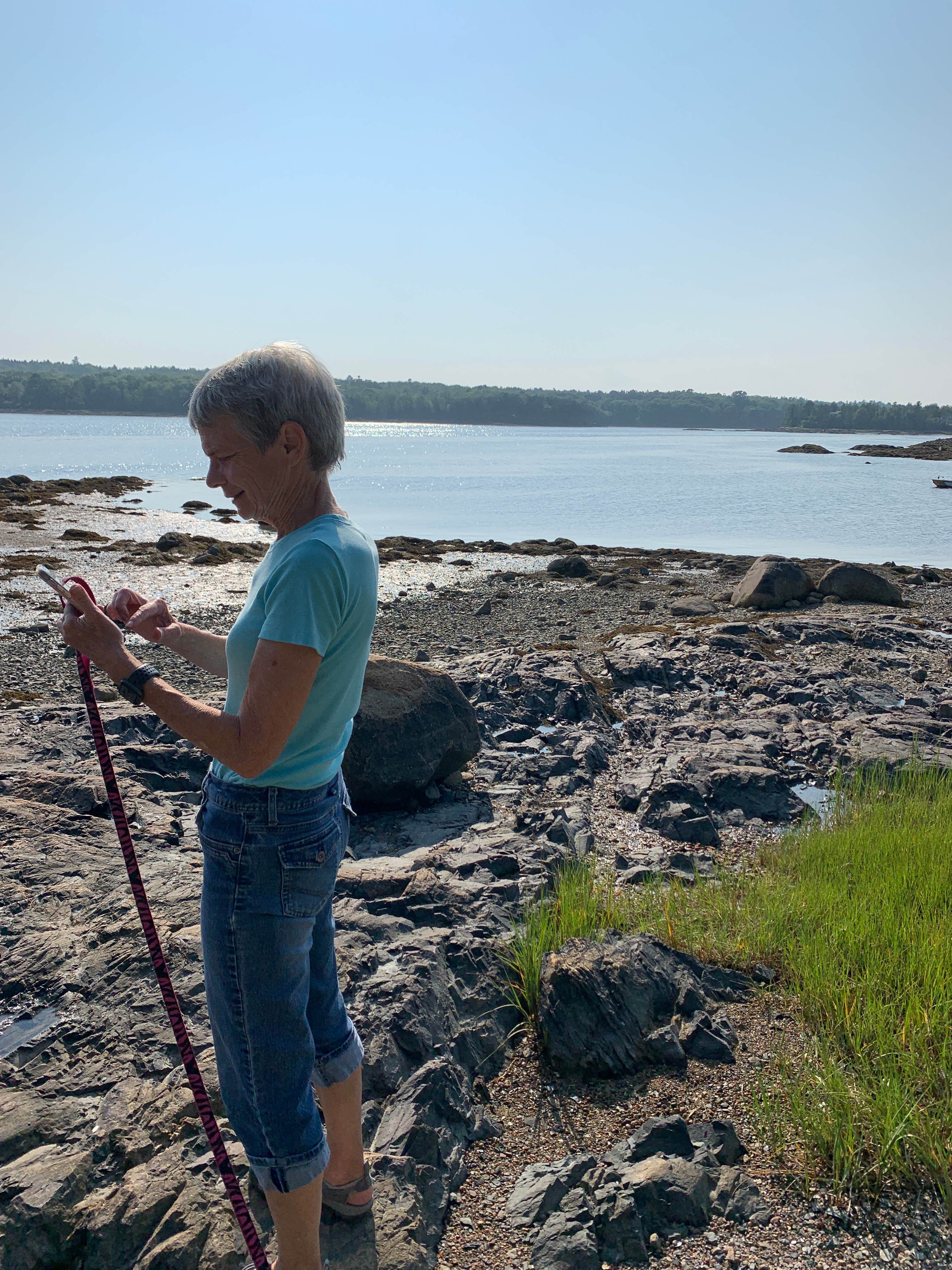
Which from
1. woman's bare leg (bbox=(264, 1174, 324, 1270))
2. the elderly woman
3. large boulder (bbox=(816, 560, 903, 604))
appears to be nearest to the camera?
the elderly woman

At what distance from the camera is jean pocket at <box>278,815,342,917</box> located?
2.12m

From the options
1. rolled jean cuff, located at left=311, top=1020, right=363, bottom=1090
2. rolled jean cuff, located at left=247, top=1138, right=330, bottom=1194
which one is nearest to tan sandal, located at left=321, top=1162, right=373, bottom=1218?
rolled jean cuff, located at left=311, top=1020, right=363, bottom=1090

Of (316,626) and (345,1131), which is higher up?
(316,626)

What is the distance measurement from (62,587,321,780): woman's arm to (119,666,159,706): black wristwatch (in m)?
0.03

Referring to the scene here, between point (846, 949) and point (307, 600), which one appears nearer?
point (307, 600)

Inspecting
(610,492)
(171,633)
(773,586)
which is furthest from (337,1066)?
(610,492)

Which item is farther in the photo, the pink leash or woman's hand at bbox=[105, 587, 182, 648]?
woman's hand at bbox=[105, 587, 182, 648]

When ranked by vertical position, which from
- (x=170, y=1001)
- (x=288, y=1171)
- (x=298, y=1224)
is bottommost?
(x=298, y=1224)

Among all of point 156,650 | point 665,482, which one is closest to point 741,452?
Answer: point 665,482

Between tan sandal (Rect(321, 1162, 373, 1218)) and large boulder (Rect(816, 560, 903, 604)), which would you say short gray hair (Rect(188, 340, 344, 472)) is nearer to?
tan sandal (Rect(321, 1162, 373, 1218))

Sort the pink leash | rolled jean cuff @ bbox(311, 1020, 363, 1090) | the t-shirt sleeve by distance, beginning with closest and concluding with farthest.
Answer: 1. the t-shirt sleeve
2. the pink leash
3. rolled jean cuff @ bbox(311, 1020, 363, 1090)

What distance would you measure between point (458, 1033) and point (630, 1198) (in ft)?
3.28

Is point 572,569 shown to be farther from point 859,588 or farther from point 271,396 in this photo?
point 271,396

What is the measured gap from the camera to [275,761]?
2033 millimetres
